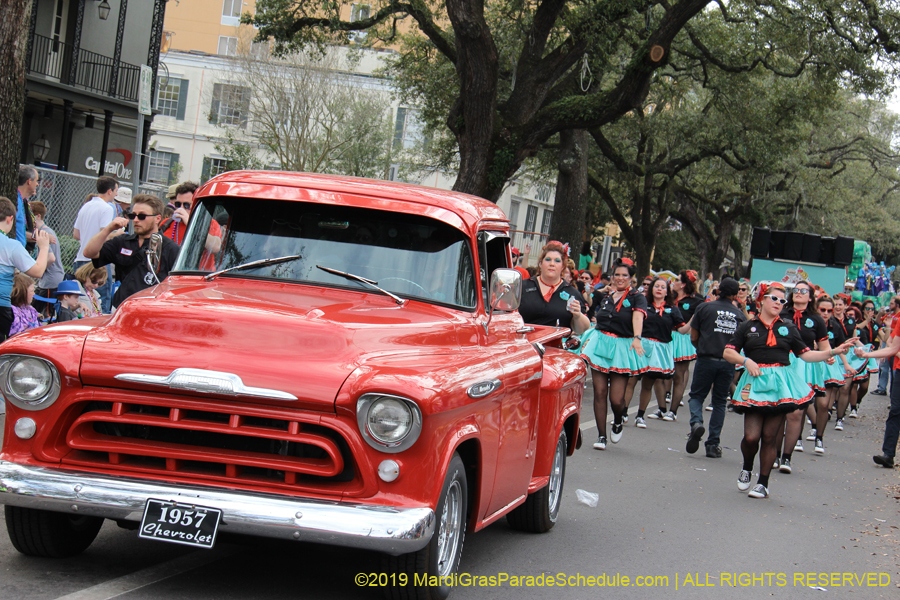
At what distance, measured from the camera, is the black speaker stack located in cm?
3441

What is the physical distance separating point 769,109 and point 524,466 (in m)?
21.4

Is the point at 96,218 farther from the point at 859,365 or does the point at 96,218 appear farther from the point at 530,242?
the point at 530,242

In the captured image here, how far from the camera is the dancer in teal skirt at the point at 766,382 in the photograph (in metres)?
9.31

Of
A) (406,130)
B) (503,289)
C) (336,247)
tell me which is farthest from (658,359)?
(406,130)

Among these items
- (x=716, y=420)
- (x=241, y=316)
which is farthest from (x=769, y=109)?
(x=241, y=316)

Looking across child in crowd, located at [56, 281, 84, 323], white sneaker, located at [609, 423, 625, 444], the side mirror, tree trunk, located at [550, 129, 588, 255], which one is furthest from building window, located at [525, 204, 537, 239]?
the side mirror

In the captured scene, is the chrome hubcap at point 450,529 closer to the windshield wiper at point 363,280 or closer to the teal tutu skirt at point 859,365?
the windshield wiper at point 363,280

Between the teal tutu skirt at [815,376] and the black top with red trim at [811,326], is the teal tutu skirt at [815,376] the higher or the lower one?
the lower one

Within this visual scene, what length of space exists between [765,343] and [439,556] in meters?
5.84

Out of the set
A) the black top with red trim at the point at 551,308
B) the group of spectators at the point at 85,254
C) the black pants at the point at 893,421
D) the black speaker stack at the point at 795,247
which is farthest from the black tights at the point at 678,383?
the black speaker stack at the point at 795,247

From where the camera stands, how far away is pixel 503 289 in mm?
5570

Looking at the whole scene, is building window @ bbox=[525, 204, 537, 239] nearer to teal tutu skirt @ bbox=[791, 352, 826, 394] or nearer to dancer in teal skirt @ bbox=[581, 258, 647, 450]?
teal tutu skirt @ bbox=[791, 352, 826, 394]

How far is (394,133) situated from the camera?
150 ft

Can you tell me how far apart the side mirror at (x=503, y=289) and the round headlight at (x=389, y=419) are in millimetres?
1503
